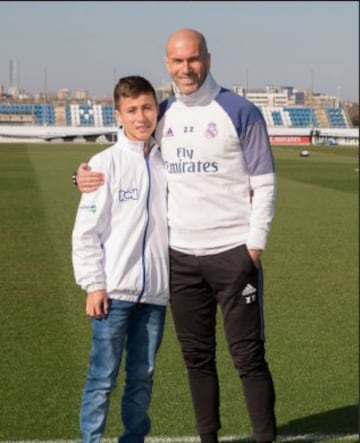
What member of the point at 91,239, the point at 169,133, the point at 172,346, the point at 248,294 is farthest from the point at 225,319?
the point at 172,346

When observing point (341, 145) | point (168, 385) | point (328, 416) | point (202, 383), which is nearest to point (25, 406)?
point (168, 385)

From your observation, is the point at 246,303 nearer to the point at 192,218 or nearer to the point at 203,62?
the point at 192,218

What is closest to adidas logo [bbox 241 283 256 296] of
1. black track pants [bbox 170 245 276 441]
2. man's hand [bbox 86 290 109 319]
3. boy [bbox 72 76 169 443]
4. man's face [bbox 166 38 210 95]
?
black track pants [bbox 170 245 276 441]

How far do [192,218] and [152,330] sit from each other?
461 millimetres

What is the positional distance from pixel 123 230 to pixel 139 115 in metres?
0.44

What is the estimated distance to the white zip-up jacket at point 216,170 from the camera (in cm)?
341

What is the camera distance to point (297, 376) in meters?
5.26

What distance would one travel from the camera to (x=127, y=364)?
11.5 feet

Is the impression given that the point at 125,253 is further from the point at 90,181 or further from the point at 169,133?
the point at 169,133

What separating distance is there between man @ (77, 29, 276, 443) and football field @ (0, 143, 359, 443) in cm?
73

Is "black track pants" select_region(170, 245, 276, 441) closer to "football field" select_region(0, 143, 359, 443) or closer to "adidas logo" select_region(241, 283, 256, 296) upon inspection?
"adidas logo" select_region(241, 283, 256, 296)

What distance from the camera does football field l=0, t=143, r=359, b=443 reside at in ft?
14.3

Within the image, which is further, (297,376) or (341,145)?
(341,145)

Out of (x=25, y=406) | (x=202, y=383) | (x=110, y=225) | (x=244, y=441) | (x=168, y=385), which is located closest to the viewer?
(x=110, y=225)
